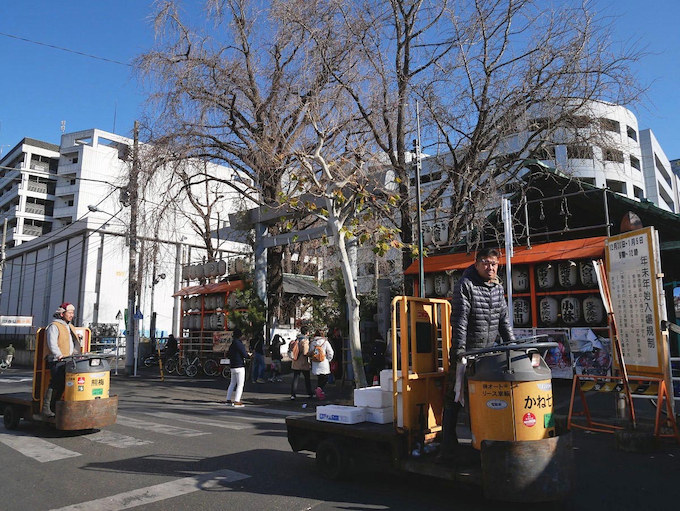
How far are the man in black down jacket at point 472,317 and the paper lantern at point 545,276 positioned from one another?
9.28m

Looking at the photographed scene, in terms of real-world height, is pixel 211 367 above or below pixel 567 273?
below

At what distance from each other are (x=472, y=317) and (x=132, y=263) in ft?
60.1

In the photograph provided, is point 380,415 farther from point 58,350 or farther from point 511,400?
point 58,350

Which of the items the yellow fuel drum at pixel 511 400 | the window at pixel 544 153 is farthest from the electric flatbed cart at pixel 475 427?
the window at pixel 544 153

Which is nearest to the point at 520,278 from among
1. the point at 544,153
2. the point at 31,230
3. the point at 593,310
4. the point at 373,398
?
the point at 593,310

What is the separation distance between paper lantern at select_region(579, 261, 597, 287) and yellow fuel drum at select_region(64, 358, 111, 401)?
11.0 meters

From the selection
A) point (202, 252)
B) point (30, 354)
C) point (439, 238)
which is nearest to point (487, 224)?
point (439, 238)

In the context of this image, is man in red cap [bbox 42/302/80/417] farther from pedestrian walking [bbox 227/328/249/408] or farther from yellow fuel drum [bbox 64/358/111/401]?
pedestrian walking [bbox 227/328/249/408]

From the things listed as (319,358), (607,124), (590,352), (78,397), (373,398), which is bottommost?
(78,397)

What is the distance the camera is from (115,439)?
799 centimetres

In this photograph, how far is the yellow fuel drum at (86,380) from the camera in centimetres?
796

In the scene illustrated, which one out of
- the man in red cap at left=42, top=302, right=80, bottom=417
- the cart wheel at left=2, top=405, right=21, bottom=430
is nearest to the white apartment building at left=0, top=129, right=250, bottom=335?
the cart wheel at left=2, top=405, right=21, bottom=430

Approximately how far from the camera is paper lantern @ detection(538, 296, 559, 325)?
1374cm

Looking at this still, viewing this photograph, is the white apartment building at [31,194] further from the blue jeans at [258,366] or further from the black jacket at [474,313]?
the black jacket at [474,313]
